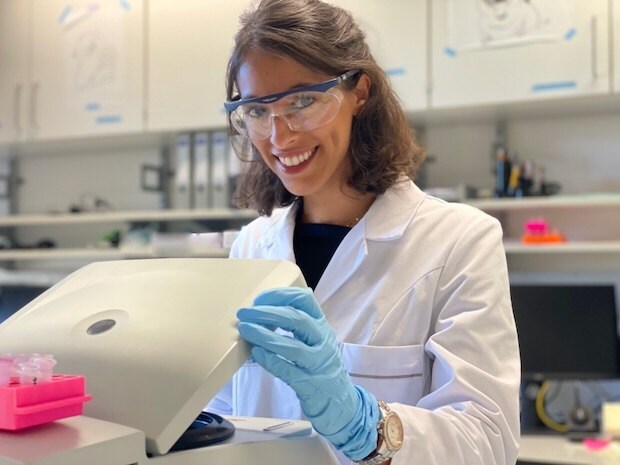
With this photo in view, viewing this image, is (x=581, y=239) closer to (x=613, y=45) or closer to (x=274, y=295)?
(x=613, y=45)

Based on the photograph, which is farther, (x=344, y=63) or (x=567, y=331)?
(x=567, y=331)

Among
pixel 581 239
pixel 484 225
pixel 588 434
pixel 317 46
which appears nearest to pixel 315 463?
pixel 484 225

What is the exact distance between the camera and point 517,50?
2.30 meters

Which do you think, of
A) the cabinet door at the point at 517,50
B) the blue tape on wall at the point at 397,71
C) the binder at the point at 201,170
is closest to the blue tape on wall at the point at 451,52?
the cabinet door at the point at 517,50

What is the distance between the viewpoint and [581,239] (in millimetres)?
2523

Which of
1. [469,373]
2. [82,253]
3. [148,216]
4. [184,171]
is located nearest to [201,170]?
[184,171]

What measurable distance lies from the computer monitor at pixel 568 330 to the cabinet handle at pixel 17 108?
2.15m

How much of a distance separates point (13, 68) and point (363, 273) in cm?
263

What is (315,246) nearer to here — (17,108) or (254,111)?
(254,111)

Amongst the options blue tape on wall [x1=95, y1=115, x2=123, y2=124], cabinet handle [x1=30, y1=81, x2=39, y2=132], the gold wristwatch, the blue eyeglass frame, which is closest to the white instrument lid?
→ the gold wristwatch

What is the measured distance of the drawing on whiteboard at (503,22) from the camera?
2.25 meters

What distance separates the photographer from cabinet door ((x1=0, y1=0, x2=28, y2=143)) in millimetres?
3133

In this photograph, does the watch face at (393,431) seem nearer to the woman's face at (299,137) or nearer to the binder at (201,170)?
the woman's face at (299,137)

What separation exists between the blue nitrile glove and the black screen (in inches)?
66.6
